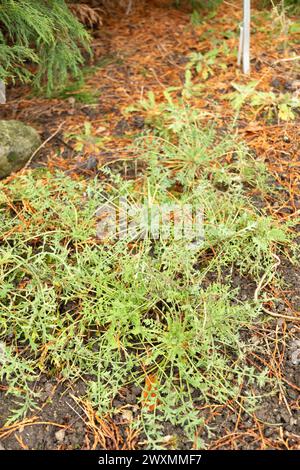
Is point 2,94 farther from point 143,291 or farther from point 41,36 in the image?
point 143,291

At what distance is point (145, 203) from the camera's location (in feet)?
8.57

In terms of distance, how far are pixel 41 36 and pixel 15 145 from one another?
25.6 inches

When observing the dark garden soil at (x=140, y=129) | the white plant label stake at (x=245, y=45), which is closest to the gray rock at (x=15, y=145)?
the dark garden soil at (x=140, y=129)

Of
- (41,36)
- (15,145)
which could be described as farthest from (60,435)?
(41,36)

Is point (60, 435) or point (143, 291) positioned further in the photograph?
point (143, 291)

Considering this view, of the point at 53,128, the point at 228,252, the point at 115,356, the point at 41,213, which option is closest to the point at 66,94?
the point at 53,128

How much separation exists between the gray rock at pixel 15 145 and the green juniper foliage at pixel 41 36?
0.30 m

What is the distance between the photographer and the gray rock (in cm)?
301

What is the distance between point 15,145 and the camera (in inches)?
120

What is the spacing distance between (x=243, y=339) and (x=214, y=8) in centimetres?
311

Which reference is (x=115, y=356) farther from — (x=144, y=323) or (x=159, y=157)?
(x=159, y=157)

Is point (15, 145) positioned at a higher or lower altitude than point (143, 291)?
higher

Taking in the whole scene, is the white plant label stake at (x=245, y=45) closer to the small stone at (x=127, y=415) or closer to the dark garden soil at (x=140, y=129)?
the dark garden soil at (x=140, y=129)

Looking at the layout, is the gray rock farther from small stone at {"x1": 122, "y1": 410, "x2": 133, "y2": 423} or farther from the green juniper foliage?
small stone at {"x1": 122, "y1": 410, "x2": 133, "y2": 423}
